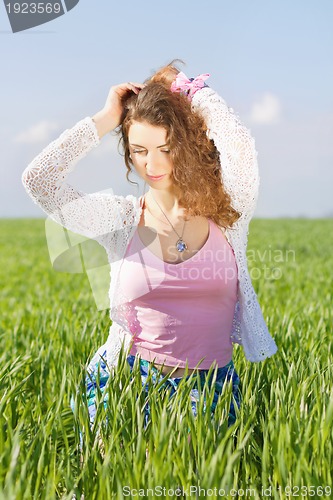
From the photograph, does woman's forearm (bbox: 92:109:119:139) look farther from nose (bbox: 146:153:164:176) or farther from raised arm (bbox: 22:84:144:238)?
nose (bbox: 146:153:164:176)

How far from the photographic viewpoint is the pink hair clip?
86.8 inches

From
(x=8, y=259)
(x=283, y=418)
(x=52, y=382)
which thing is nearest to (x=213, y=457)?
(x=283, y=418)

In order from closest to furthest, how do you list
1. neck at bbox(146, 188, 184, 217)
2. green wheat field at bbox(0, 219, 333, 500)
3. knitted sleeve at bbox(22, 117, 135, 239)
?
green wheat field at bbox(0, 219, 333, 500) < knitted sleeve at bbox(22, 117, 135, 239) < neck at bbox(146, 188, 184, 217)

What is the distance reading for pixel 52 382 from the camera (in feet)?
9.48

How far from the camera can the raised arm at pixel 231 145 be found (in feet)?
7.02

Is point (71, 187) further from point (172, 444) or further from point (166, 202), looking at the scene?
point (172, 444)

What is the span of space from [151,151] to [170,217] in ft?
0.77

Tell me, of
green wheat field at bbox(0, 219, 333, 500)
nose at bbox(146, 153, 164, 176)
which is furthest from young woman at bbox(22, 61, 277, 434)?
green wheat field at bbox(0, 219, 333, 500)

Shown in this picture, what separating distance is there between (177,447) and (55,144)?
1005mm

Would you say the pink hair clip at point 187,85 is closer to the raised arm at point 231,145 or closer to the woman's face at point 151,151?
the raised arm at point 231,145

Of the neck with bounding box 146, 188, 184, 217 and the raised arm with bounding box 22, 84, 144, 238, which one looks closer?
the raised arm with bounding box 22, 84, 144, 238

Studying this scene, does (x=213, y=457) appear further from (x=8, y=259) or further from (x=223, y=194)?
(x=8, y=259)

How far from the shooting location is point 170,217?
2.25m

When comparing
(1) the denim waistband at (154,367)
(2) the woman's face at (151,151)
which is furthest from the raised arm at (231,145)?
(1) the denim waistband at (154,367)
